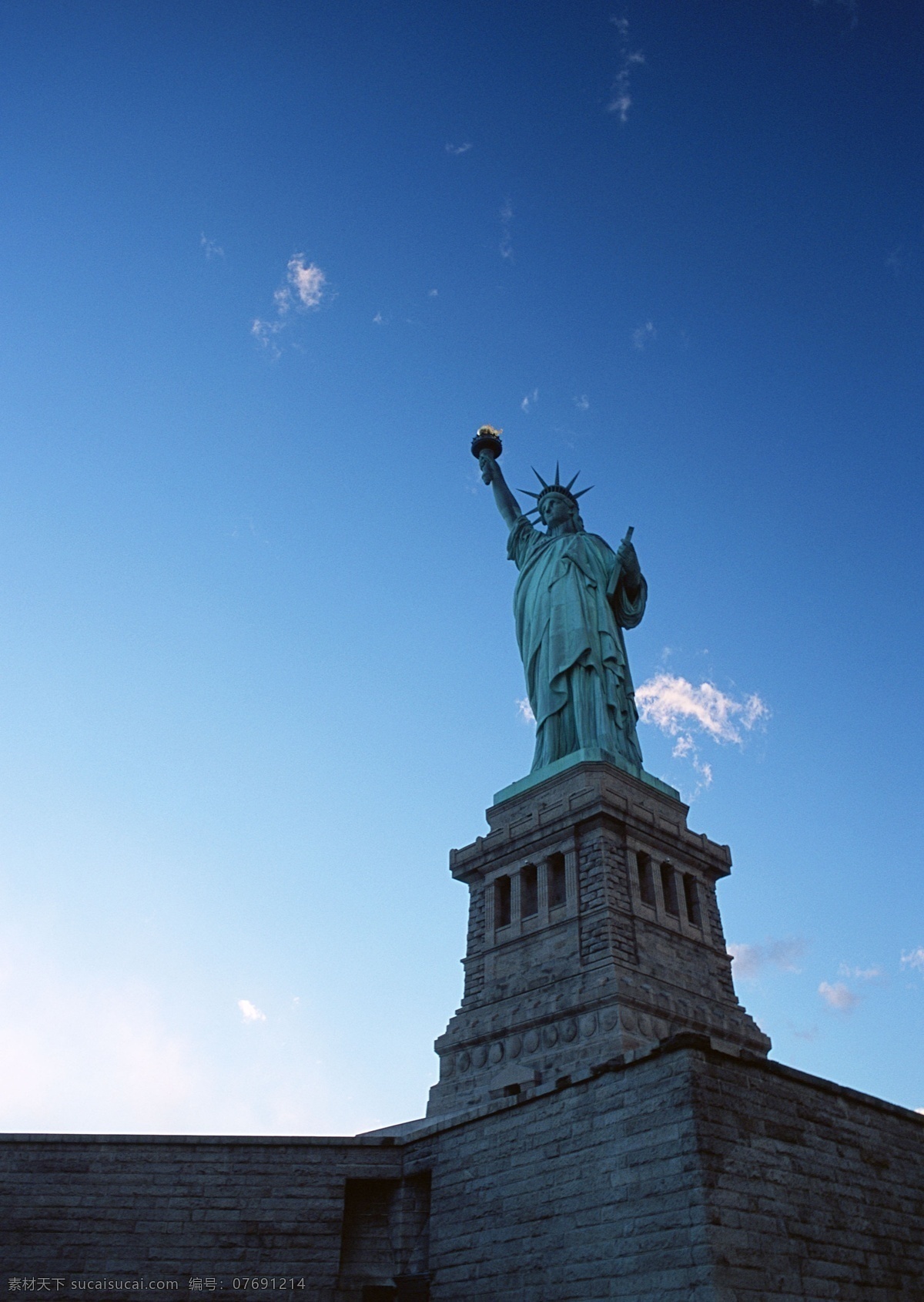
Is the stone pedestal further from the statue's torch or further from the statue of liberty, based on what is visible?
the statue's torch

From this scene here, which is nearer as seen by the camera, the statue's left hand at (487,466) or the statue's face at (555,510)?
the statue's face at (555,510)

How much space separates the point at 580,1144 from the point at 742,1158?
2080 mm

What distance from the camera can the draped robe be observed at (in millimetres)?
25750

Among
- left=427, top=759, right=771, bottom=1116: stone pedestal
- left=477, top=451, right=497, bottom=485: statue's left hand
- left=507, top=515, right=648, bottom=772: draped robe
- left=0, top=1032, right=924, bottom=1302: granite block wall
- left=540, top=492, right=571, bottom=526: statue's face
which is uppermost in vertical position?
left=477, top=451, right=497, bottom=485: statue's left hand

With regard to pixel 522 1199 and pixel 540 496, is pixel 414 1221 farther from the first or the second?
pixel 540 496

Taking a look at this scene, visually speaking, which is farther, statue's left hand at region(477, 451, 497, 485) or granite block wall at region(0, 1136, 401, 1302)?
statue's left hand at region(477, 451, 497, 485)

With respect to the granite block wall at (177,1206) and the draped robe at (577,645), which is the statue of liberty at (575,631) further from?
the granite block wall at (177,1206)

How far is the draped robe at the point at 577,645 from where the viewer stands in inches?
1014

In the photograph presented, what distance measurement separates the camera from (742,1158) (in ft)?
36.1

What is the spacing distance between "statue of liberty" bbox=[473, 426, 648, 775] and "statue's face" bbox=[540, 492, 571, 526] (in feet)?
0.10

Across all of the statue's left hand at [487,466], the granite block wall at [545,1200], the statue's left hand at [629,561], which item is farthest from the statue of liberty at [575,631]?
the granite block wall at [545,1200]

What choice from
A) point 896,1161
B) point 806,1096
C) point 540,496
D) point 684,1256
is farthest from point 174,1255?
point 540,496

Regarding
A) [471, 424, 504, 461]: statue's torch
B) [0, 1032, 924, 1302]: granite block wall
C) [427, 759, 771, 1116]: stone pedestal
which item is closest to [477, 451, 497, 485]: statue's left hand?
[471, 424, 504, 461]: statue's torch

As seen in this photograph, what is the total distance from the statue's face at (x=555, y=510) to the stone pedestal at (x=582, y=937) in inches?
369
